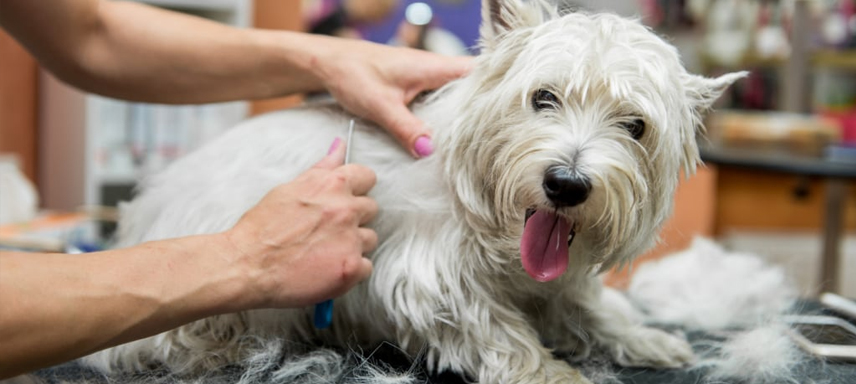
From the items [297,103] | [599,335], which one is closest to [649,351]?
[599,335]

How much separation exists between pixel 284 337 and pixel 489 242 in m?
0.29

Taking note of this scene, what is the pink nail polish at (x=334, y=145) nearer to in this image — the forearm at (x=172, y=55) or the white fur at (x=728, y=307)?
the forearm at (x=172, y=55)

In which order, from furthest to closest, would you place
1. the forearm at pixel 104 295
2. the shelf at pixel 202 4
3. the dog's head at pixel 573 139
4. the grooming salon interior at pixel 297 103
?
the shelf at pixel 202 4, the grooming salon interior at pixel 297 103, the dog's head at pixel 573 139, the forearm at pixel 104 295

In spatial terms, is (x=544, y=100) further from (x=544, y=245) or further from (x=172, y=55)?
(x=172, y=55)

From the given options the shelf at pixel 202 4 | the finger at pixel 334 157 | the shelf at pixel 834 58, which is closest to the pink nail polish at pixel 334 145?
the finger at pixel 334 157

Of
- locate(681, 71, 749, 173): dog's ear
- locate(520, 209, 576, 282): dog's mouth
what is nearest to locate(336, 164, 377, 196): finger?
locate(520, 209, 576, 282): dog's mouth

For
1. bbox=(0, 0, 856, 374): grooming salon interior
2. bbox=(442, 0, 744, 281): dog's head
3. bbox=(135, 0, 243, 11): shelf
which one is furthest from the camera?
bbox=(135, 0, 243, 11): shelf

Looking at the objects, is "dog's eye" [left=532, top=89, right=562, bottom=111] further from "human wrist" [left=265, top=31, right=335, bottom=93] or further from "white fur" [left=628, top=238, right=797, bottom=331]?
"white fur" [left=628, top=238, right=797, bottom=331]

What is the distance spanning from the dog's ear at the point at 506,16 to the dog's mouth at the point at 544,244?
23 cm

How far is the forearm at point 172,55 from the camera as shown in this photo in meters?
1.08

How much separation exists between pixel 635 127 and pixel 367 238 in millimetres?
324

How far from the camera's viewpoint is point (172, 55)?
1106mm

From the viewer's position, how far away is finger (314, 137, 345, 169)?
938 mm

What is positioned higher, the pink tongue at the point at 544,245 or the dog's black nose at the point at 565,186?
the dog's black nose at the point at 565,186
